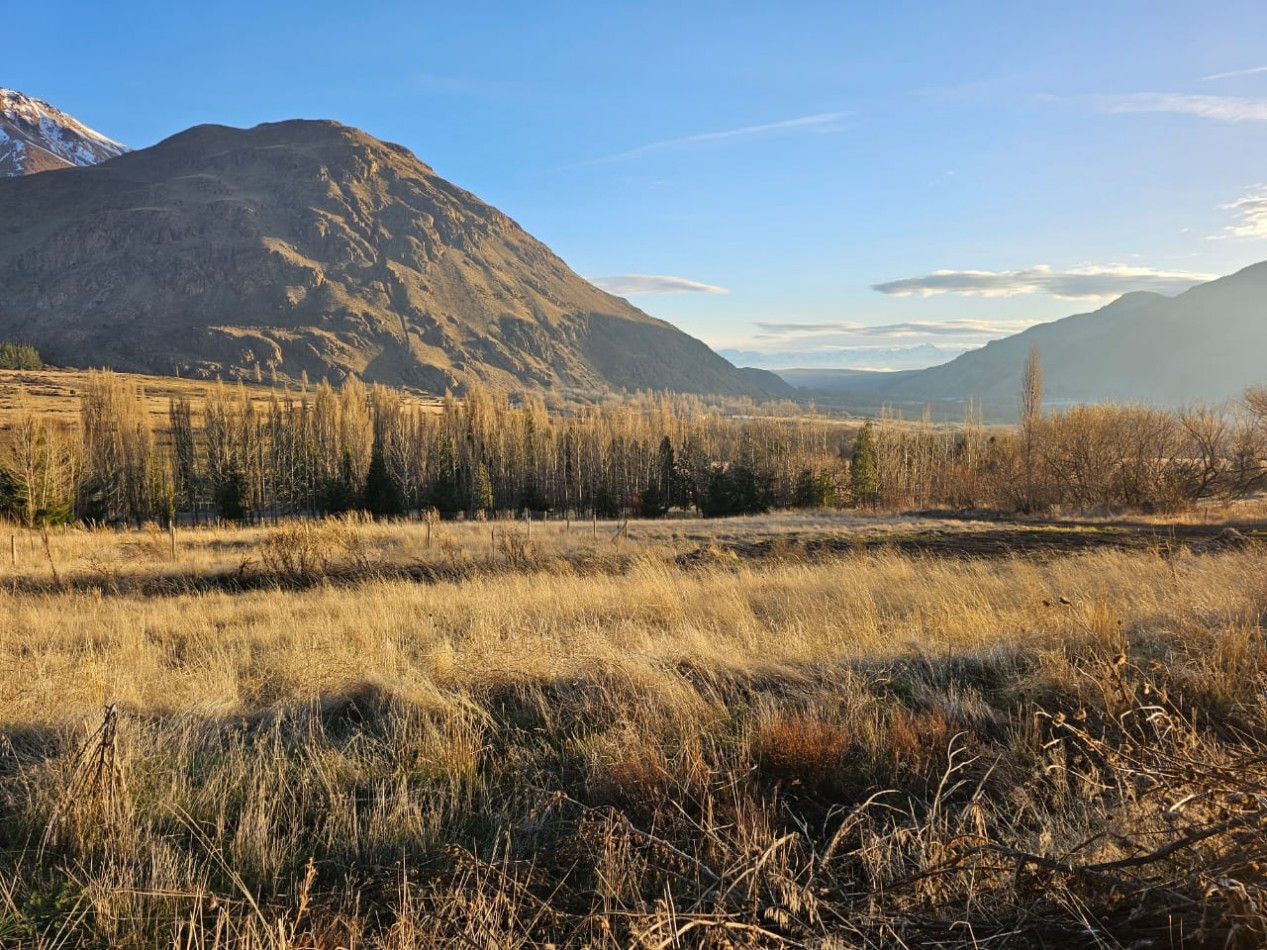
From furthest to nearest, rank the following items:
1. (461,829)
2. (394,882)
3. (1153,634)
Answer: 1. (1153,634)
2. (461,829)
3. (394,882)

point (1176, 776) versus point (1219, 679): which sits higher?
point (1176, 776)

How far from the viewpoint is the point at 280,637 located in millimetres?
7352

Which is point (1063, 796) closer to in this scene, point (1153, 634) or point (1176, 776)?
point (1176, 776)

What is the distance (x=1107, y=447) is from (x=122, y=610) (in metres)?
49.3

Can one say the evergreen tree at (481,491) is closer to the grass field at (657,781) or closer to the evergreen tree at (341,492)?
the evergreen tree at (341,492)

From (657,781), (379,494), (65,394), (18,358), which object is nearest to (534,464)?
(379,494)

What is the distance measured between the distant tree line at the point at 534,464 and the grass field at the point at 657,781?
118 ft

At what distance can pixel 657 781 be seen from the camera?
3.31 m

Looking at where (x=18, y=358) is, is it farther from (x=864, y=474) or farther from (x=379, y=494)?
(x=864, y=474)

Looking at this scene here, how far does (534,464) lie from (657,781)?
6034 centimetres

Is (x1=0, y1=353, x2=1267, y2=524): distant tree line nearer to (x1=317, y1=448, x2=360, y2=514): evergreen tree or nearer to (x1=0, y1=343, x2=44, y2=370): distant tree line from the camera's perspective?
(x1=317, y1=448, x2=360, y2=514): evergreen tree

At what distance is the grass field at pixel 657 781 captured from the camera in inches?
86.9

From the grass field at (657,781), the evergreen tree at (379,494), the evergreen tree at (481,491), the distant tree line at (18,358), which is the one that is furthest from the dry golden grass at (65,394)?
the grass field at (657,781)

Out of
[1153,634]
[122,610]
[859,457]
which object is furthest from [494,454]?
[1153,634]
